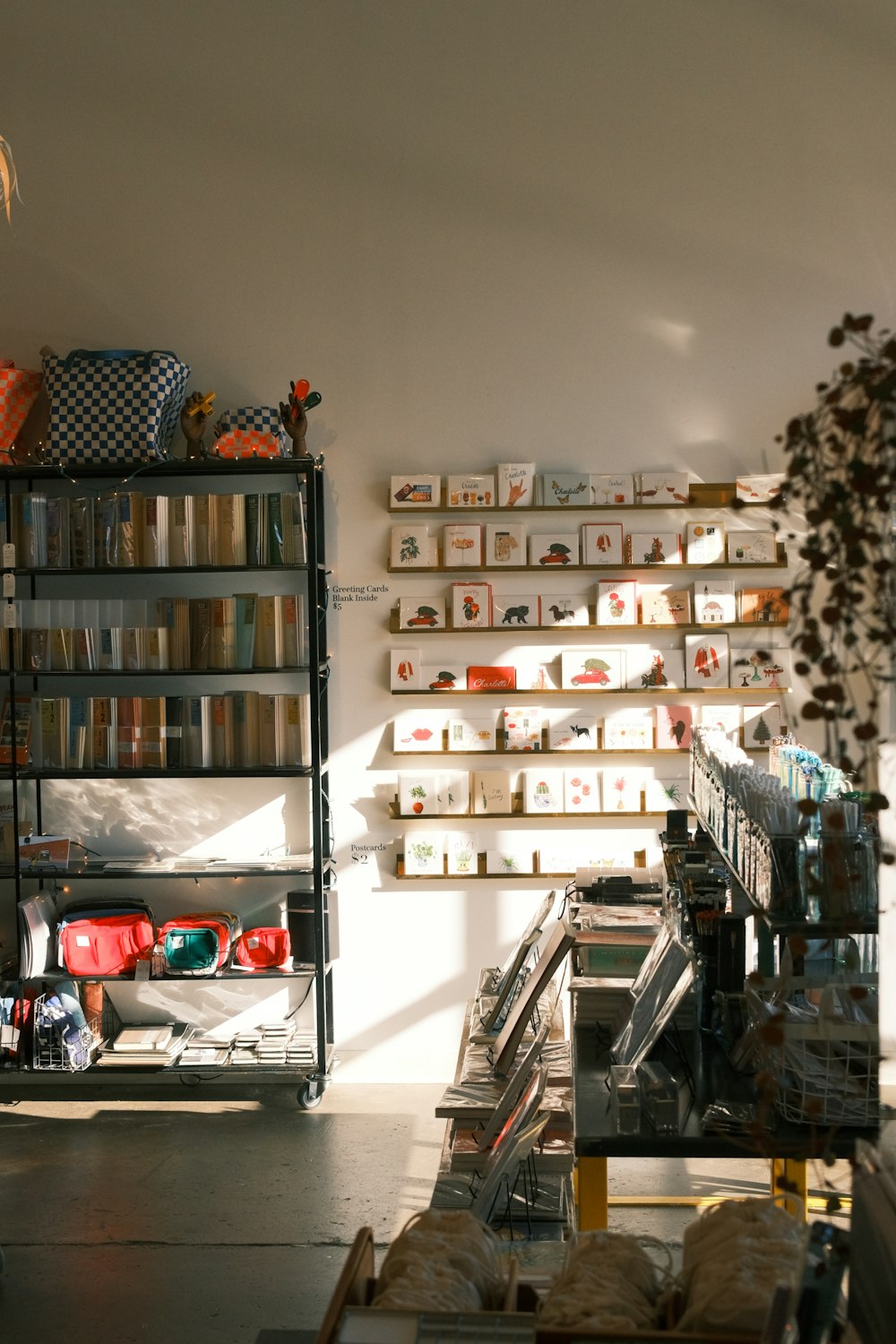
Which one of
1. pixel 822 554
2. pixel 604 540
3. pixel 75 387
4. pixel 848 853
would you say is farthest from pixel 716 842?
pixel 75 387

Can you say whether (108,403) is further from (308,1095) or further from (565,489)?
(308,1095)

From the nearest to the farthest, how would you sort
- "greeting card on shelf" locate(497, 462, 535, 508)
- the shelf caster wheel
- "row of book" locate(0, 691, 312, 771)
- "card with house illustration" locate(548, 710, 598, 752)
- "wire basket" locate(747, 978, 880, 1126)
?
"wire basket" locate(747, 978, 880, 1126), the shelf caster wheel, "row of book" locate(0, 691, 312, 771), "greeting card on shelf" locate(497, 462, 535, 508), "card with house illustration" locate(548, 710, 598, 752)

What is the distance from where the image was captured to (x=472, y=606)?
222 inches

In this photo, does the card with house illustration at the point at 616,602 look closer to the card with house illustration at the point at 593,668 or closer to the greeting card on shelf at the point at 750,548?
the card with house illustration at the point at 593,668

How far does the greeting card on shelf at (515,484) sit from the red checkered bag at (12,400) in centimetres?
211

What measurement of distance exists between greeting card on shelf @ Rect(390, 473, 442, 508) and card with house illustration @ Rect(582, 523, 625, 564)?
693 millimetres

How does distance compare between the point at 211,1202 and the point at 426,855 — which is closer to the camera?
the point at 211,1202

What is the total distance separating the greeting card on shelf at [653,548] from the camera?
5582 millimetres

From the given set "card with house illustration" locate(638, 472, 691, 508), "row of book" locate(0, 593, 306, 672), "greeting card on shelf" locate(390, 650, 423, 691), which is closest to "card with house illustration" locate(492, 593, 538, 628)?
"greeting card on shelf" locate(390, 650, 423, 691)

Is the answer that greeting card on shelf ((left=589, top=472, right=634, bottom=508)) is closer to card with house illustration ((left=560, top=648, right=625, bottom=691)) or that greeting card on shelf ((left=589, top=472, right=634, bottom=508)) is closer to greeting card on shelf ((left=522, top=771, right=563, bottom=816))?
card with house illustration ((left=560, top=648, right=625, bottom=691))

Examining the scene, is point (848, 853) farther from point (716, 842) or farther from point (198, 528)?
point (198, 528)

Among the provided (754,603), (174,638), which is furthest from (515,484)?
(174,638)

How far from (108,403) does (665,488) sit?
2.43 meters

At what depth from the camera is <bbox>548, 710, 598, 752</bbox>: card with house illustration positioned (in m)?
5.66
